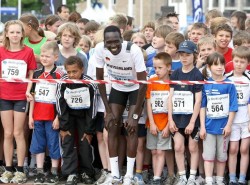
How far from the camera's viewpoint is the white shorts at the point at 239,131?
425 inches

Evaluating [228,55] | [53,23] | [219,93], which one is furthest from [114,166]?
[53,23]

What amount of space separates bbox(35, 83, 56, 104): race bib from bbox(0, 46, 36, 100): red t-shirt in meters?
0.20

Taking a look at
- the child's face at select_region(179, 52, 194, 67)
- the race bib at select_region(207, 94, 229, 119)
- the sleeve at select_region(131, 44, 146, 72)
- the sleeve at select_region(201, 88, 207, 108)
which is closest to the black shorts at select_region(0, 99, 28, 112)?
the sleeve at select_region(131, 44, 146, 72)

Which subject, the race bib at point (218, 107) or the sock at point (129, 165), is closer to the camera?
the race bib at point (218, 107)

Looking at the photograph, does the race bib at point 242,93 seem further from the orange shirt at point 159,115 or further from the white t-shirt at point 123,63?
the white t-shirt at point 123,63

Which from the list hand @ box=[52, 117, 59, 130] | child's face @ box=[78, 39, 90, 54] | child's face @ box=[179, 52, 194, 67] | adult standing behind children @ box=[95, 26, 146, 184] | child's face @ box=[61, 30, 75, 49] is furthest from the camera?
child's face @ box=[78, 39, 90, 54]

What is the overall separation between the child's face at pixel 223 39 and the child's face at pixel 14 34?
2.80 metres

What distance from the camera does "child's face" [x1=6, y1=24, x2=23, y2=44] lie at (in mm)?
11422

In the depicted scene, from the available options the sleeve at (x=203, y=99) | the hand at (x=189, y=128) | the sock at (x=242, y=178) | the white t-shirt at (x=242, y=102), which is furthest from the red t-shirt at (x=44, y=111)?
the sock at (x=242, y=178)

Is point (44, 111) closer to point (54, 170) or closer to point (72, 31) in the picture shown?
point (54, 170)

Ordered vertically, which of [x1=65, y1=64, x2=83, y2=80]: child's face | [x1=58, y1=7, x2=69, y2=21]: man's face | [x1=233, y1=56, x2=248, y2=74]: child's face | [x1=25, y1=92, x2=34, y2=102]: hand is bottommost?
[x1=25, y1=92, x2=34, y2=102]: hand

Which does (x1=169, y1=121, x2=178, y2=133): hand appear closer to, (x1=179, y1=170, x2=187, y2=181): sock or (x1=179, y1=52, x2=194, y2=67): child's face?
(x1=179, y1=170, x2=187, y2=181): sock

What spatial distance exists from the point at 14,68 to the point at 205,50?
269 centimetres

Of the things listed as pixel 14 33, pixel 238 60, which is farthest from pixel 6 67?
pixel 238 60
